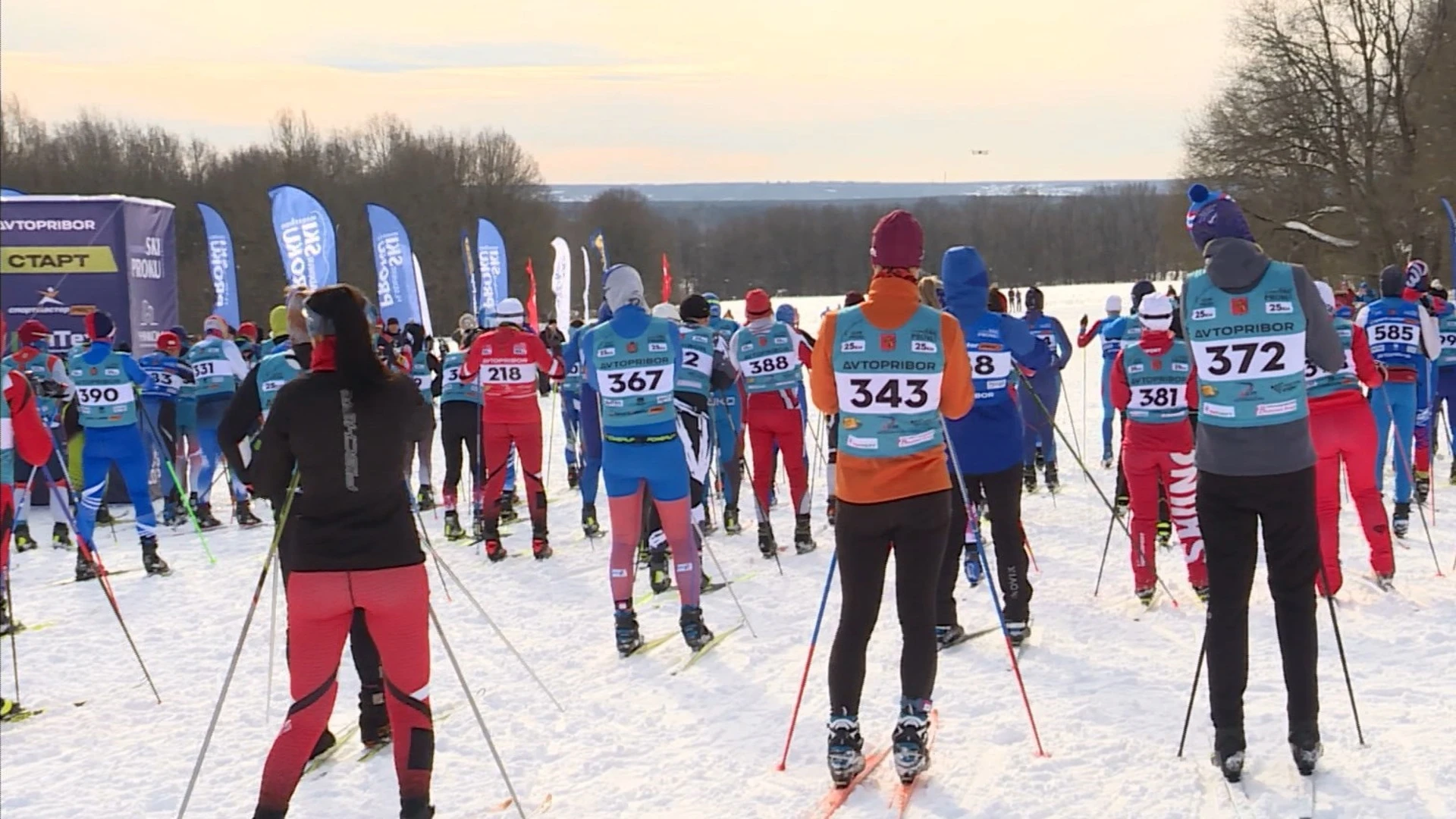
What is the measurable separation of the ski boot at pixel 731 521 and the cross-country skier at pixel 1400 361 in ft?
16.7

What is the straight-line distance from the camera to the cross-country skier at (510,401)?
29.5 ft

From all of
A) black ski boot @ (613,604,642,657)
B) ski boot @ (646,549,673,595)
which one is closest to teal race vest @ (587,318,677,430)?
black ski boot @ (613,604,642,657)

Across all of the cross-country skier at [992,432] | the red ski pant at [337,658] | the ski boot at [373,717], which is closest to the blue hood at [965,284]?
the cross-country skier at [992,432]

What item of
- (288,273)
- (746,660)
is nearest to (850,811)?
(746,660)

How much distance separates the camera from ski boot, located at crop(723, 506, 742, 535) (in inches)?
400

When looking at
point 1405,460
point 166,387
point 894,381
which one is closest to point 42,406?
point 166,387

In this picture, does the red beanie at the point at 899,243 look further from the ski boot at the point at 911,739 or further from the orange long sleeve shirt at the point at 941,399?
the ski boot at the point at 911,739

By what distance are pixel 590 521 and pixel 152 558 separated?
3729 mm

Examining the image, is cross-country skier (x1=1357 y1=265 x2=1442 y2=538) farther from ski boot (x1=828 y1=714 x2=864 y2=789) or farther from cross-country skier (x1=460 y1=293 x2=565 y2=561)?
cross-country skier (x1=460 y1=293 x2=565 y2=561)

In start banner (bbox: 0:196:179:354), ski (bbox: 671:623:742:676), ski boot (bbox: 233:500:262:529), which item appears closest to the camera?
ski (bbox: 671:623:742:676)

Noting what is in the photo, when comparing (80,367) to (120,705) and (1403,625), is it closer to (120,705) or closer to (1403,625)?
(120,705)

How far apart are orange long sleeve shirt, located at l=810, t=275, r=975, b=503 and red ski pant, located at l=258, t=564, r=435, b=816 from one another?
5.19 ft

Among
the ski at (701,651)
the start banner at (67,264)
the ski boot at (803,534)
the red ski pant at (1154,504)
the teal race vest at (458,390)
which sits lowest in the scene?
the ski at (701,651)

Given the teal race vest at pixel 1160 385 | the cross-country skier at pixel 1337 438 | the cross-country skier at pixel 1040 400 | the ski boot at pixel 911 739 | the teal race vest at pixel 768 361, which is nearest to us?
the ski boot at pixel 911 739
